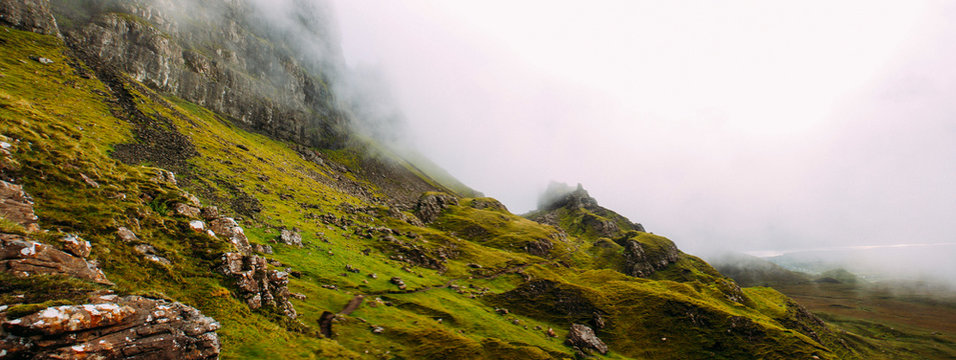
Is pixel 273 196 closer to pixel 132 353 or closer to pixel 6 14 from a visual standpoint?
pixel 132 353

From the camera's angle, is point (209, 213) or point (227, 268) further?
point (209, 213)

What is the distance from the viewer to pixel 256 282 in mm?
26219

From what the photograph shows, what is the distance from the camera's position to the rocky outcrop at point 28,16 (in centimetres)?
8250

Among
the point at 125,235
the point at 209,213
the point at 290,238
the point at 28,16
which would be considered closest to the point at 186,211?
the point at 209,213

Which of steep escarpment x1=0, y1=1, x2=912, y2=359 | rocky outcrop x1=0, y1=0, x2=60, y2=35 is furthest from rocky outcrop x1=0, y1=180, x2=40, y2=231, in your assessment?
rocky outcrop x1=0, y1=0, x2=60, y2=35

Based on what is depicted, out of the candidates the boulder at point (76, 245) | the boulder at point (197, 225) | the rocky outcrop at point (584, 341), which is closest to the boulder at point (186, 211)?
the boulder at point (197, 225)

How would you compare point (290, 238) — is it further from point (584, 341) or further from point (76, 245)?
point (584, 341)

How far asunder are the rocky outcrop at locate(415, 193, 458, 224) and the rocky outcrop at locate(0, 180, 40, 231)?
414 ft

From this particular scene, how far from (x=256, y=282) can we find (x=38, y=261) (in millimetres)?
12688

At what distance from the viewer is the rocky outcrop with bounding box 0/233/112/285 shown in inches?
541

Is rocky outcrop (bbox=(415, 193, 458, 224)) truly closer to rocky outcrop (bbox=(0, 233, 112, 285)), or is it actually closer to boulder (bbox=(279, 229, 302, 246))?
boulder (bbox=(279, 229, 302, 246))

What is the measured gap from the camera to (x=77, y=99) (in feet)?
241

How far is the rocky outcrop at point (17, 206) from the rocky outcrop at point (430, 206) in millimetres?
126193

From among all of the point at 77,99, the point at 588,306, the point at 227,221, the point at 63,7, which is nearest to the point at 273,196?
the point at 77,99
